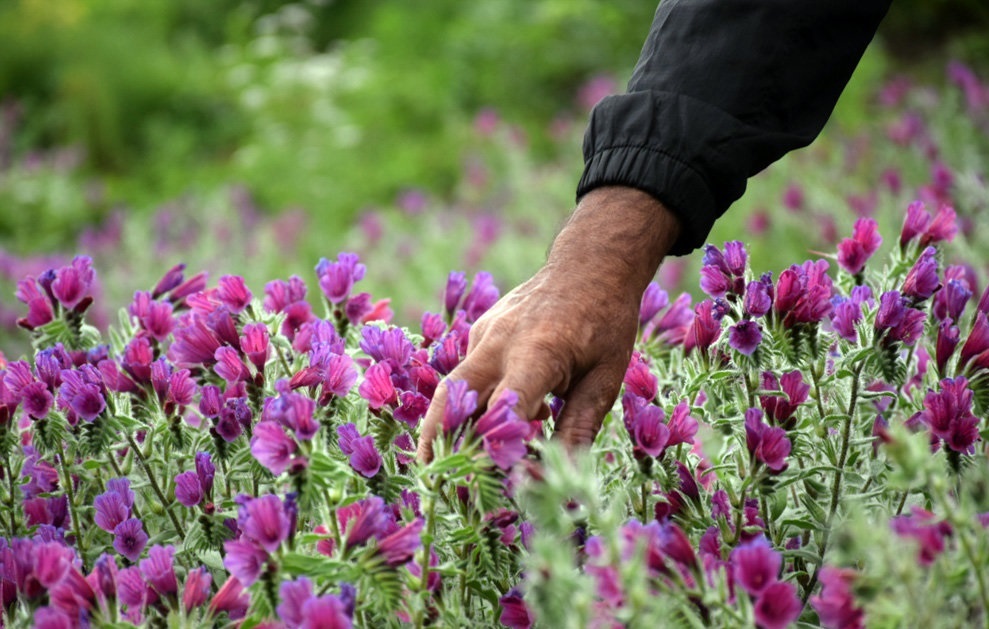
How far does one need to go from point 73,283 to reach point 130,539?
0.56m

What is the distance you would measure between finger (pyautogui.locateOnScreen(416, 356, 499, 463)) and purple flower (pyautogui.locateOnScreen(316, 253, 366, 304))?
480 mm

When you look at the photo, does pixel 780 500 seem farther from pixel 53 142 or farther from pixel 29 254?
pixel 53 142

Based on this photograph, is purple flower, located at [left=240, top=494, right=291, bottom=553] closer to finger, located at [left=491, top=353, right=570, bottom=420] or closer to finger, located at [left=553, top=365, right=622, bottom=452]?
finger, located at [left=491, top=353, right=570, bottom=420]

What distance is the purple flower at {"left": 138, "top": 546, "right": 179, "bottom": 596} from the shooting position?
1.30 metres

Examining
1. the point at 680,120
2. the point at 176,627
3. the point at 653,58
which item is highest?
the point at 653,58

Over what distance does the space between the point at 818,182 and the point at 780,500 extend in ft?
11.2

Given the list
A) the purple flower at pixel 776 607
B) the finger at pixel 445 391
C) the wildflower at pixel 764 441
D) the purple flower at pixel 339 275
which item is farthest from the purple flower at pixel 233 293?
the purple flower at pixel 776 607

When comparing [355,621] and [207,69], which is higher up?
[207,69]

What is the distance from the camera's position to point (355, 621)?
134 centimetres

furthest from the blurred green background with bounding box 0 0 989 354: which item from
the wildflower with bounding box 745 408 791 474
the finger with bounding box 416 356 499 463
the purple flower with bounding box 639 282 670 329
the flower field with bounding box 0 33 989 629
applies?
the finger with bounding box 416 356 499 463

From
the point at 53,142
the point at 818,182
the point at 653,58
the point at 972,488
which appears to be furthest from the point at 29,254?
the point at 972,488

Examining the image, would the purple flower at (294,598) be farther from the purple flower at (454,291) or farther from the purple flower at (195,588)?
the purple flower at (454,291)

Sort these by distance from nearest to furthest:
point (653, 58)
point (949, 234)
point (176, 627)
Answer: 1. point (176, 627)
2. point (653, 58)
3. point (949, 234)

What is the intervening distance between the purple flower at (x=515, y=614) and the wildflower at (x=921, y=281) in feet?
2.56
